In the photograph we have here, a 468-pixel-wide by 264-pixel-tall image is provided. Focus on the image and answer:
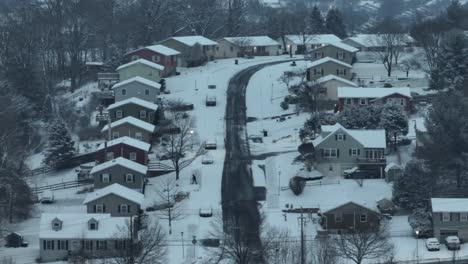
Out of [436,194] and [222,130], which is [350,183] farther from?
[222,130]

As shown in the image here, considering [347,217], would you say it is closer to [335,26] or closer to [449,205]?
[449,205]

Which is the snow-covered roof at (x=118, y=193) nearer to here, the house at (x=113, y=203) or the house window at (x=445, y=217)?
the house at (x=113, y=203)

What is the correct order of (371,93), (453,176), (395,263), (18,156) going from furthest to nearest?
1. (371,93)
2. (18,156)
3. (453,176)
4. (395,263)

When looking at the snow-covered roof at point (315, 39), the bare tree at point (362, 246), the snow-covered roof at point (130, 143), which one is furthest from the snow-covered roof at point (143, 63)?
the bare tree at point (362, 246)

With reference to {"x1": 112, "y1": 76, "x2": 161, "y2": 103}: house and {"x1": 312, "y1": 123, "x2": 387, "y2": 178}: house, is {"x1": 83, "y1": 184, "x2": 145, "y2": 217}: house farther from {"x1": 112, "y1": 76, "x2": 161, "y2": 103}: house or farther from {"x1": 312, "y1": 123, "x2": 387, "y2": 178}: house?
{"x1": 112, "y1": 76, "x2": 161, "y2": 103}: house

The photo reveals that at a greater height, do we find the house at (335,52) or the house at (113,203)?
the house at (335,52)

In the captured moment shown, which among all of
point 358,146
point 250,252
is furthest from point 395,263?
point 358,146
